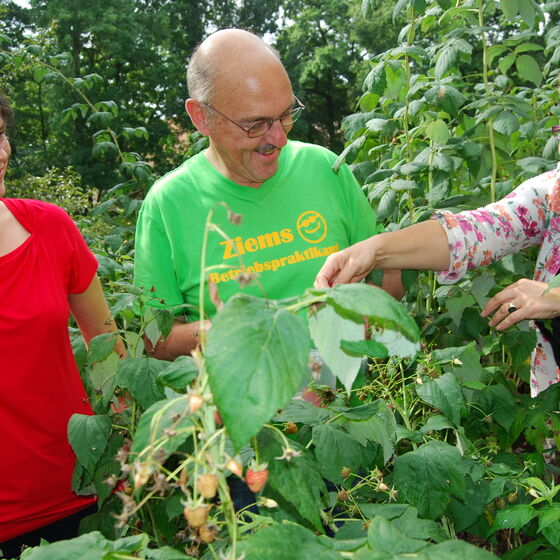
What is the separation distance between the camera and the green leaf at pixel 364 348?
78 cm

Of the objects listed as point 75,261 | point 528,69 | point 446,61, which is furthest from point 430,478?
point 528,69

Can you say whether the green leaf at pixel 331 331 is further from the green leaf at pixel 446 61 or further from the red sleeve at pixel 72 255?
the green leaf at pixel 446 61

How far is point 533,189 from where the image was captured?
2.21 metres

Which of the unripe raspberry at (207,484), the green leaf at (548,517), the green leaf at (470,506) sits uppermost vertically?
the unripe raspberry at (207,484)

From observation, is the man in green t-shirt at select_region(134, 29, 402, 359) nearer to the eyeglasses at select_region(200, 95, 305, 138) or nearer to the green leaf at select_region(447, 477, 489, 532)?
the eyeglasses at select_region(200, 95, 305, 138)

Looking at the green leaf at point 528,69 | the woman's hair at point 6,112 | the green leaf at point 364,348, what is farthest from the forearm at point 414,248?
the green leaf at point 528,69

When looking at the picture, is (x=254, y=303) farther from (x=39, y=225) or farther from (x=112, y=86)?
(x=112, y=86)

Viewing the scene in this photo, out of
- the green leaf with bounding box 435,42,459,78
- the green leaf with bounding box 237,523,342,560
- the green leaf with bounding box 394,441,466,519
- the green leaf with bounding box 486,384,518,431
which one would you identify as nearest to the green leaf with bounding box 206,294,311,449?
the green leaf with bounding box 237,523,342,560

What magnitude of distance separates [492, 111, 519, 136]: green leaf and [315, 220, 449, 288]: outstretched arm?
2.68 ft

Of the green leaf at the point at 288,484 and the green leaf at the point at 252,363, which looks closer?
the green leaf at the point at 252,363

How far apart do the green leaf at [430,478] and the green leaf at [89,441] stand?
2.27 ft

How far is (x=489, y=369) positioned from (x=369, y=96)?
1551 mm

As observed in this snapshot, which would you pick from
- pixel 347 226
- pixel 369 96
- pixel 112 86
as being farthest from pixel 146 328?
pixel 112 86

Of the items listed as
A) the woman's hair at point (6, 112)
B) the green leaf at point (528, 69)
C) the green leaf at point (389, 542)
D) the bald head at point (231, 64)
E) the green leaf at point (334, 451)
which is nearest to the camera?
the green leaf at point (389, 542)
